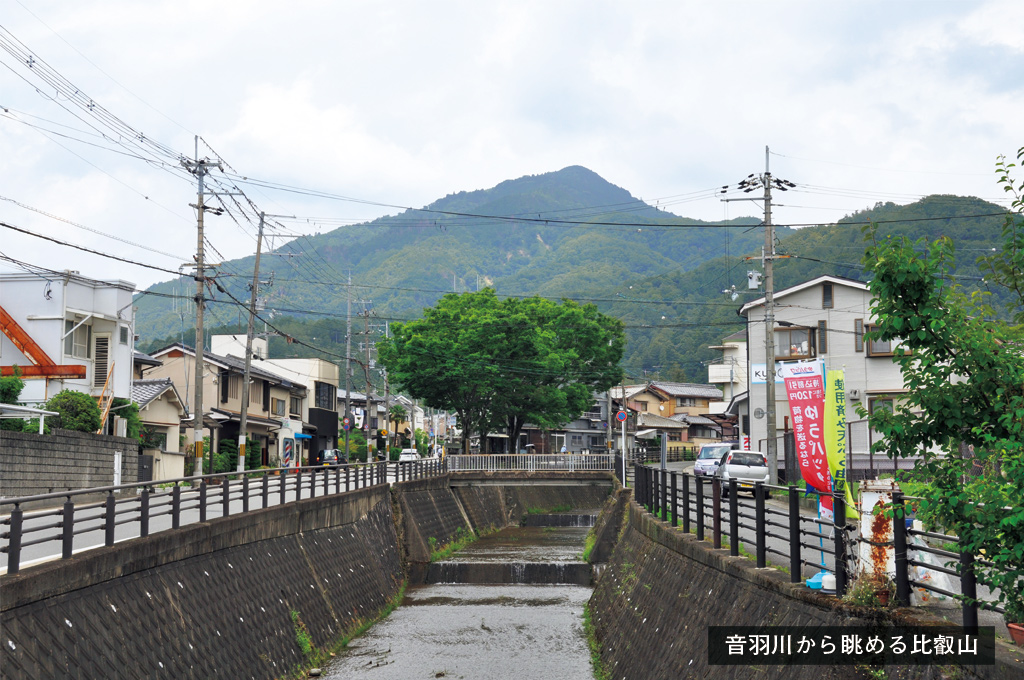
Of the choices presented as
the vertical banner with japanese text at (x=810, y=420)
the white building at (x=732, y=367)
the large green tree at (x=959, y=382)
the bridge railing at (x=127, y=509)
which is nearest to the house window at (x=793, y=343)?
the bridge railing at (x=127, y=509)

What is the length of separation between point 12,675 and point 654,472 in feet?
56.6

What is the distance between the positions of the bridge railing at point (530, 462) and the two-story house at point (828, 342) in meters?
8.50

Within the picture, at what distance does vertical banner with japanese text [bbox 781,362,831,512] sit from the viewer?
1100cm

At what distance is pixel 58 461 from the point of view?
24828 mm

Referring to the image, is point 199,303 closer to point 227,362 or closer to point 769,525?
point 227,362

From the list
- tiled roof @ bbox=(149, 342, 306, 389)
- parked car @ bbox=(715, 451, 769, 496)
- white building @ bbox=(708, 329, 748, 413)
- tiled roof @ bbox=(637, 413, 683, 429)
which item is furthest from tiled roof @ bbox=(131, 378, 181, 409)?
white building @ bbox=(708, 329, 748, 413)

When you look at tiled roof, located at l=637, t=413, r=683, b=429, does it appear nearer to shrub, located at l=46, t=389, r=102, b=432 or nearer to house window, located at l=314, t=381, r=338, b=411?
house window, located at l=314, t=381, r=338, b=411

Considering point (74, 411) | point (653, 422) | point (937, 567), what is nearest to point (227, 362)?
point (74, 411)

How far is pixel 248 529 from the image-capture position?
55.7ft

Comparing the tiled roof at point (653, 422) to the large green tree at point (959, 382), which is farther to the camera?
the tiled roof at point (653, 422)

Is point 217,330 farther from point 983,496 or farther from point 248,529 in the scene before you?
point 983,496

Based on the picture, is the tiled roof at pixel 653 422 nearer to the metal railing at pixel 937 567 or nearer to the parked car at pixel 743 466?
the parked car at pixel 743 466

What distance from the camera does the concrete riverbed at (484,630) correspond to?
737 inches

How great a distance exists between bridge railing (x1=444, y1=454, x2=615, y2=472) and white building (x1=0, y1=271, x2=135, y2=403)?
1862 cm
